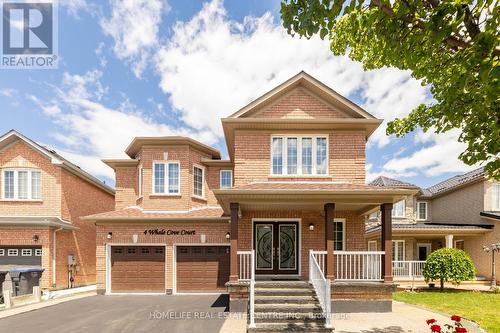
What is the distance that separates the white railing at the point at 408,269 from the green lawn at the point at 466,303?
273 cm

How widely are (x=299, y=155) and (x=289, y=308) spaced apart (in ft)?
19.1

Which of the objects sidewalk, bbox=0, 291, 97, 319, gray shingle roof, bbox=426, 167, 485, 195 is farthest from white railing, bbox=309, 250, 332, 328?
gray shingle roof, bbox=426, 167, 485, 195

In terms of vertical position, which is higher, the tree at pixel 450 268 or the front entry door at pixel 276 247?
the front entry door at pixel 276 247

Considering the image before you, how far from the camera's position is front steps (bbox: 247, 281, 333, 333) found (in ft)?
26.2

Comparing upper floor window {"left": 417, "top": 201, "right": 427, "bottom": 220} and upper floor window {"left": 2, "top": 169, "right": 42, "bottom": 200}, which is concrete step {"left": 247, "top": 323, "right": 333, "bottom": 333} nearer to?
upper floor window {"left": 2, "top": 169, "right": 42, "bottom": 200}

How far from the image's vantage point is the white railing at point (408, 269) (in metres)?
18.1

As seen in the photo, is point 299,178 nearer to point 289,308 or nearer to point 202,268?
point 289,308

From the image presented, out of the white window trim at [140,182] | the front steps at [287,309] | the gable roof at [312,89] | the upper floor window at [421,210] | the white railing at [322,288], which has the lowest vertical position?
the front steps at [287,309]

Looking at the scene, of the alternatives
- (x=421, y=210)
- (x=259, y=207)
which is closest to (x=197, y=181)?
(x=259, y=207)

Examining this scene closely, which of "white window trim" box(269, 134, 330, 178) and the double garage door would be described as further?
the double garage door

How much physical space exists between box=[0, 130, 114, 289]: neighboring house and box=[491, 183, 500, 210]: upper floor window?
1014 inches

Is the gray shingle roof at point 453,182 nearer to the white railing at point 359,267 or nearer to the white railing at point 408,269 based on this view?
the white railing at point 408,269

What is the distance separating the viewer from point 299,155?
40.3 feet

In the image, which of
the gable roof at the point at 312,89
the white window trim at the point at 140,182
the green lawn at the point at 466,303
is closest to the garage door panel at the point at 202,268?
the white window trim at the point at 140,182
